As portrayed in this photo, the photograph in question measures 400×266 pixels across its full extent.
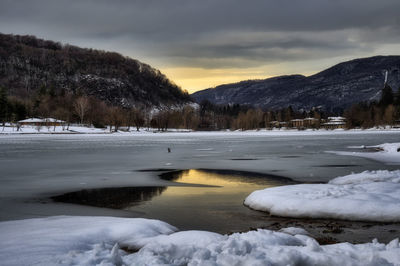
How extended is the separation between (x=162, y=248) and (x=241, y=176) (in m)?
12.8

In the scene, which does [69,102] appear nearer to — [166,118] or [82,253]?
[166,118]

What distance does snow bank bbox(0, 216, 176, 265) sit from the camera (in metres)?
6.83

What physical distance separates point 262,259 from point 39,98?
6954 inches

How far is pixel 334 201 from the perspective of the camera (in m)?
11.8

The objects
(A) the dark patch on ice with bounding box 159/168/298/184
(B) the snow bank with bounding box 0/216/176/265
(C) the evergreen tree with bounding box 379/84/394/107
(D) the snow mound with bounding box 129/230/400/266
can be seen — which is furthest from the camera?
(C) the evergreen tree with bounding box 379/84/394/107

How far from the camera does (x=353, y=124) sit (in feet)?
612

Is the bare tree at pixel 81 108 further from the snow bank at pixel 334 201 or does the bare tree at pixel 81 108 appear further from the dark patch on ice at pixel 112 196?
the snow bank at pixel 334 201

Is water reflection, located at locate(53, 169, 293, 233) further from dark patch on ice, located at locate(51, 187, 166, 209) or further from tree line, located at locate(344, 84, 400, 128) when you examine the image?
tree line, located at locate(344, 84, 400, 128)

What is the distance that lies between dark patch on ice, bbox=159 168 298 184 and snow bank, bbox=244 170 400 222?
4.03m

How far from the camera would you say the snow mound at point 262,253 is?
6.41m

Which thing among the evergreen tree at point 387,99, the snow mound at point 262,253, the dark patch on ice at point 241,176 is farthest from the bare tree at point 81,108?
the evergreen tree at point 387,99

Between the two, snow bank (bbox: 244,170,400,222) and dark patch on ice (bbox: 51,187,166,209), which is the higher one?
snow bank (bbox: 244,170,400,222)

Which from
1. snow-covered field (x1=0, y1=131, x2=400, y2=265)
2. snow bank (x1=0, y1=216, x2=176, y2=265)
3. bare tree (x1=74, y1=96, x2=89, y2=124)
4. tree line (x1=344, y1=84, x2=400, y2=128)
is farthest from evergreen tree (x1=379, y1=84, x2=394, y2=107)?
snow bank (x1=0, y1=216, x2=176, y2=265)

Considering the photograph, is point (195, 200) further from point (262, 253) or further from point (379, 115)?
point (379, 115)
